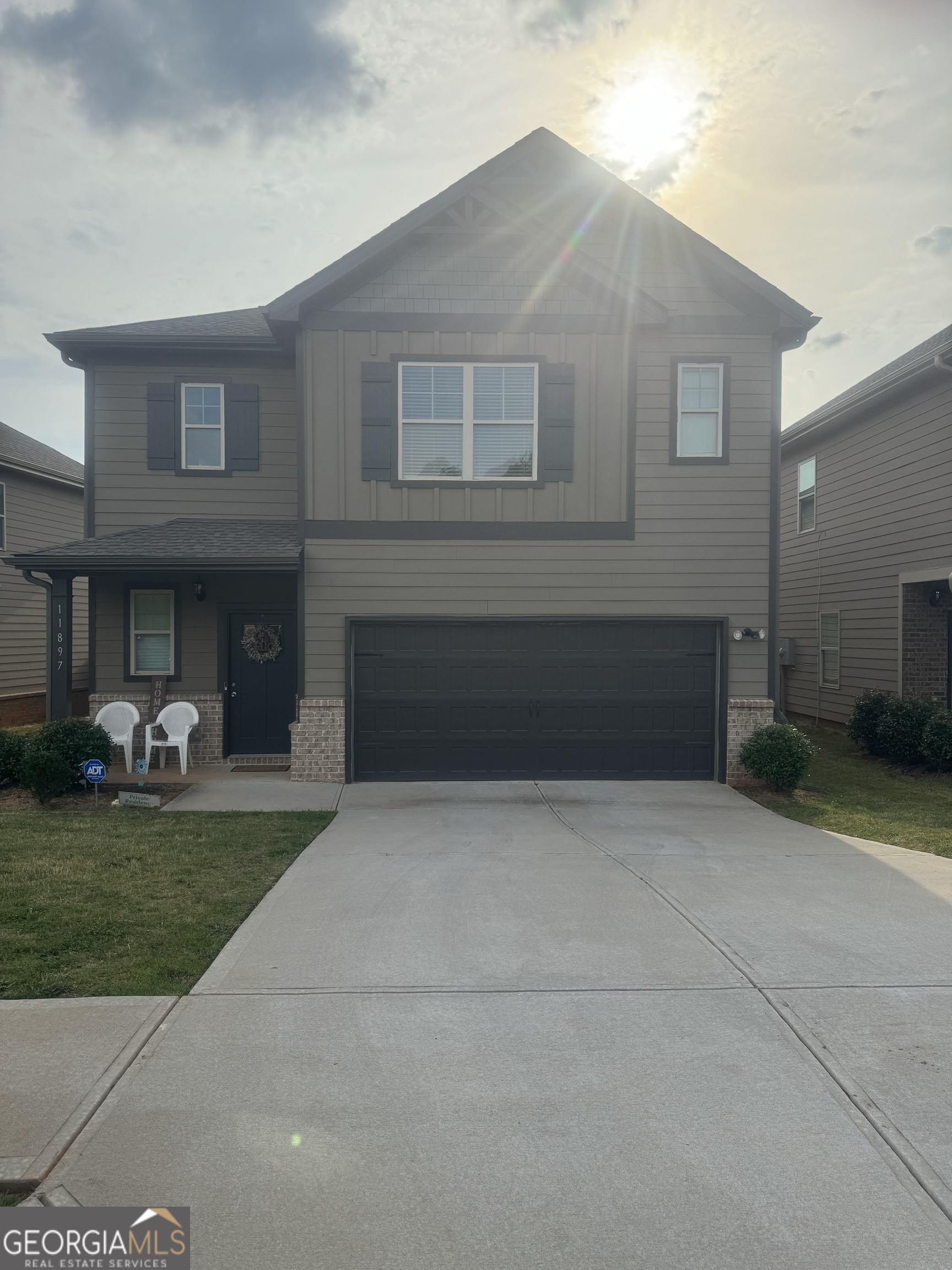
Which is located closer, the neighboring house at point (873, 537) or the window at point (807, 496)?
the neighboring house at point (873, 537)

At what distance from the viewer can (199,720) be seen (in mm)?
12750

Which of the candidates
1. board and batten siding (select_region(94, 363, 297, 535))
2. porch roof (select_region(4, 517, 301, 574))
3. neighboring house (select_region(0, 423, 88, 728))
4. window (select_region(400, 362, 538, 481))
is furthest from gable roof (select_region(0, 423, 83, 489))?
window (select_region(400, 362, 538, 481))

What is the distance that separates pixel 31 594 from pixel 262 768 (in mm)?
9404

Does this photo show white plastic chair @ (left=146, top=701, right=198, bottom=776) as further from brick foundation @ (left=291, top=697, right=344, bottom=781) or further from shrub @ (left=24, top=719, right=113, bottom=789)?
brick foundation @ (left=291, top=697, right=344, bottom=781)

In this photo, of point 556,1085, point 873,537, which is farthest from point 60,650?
point 873,537

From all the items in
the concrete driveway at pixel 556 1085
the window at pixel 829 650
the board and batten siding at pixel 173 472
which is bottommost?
the concrete driveway at pixel 556 1085

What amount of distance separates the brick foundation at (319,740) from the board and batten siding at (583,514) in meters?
0.24

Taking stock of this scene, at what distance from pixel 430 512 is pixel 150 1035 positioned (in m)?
8.30

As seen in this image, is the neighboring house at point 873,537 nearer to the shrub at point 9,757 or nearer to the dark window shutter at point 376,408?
the dark window shutter at point 376,408

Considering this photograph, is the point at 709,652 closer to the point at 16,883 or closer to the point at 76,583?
the point at 16,883

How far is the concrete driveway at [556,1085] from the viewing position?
2857mm

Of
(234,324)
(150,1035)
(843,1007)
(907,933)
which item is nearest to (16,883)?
(150,1035)

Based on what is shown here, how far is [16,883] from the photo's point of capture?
6.68 m

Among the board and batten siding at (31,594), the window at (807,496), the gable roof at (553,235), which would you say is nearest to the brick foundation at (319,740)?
the gable roof at (553,235)
